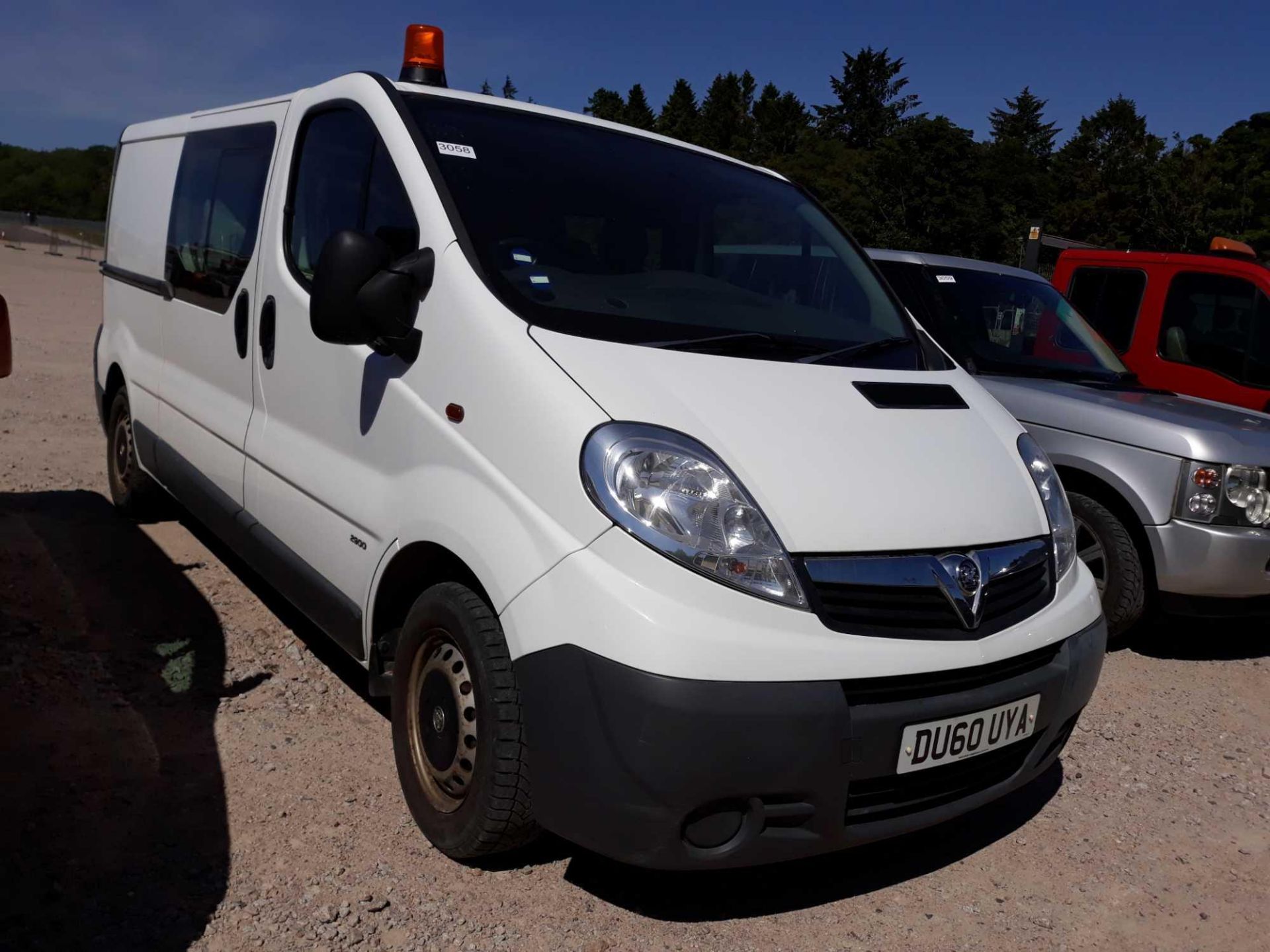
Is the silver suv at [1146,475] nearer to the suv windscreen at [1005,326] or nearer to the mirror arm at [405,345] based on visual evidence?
the suv windscreen at [1005,326]

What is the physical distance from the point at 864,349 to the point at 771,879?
1491 mm

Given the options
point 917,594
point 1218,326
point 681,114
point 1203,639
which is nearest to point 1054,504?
point 917,594

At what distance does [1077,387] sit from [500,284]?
3565mm

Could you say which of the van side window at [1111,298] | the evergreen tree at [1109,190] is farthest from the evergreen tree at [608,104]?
the van side window at [1111,298]

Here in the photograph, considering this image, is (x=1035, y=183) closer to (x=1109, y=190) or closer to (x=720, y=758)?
(x=1109, y=190)

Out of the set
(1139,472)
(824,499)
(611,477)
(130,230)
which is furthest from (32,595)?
(1139,472)

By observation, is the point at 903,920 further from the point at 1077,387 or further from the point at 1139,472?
the point at 1077,387

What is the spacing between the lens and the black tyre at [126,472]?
5457 mm

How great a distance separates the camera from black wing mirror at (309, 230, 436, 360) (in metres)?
2.82

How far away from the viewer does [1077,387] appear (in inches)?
211

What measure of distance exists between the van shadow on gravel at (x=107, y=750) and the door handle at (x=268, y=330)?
3.69 feet

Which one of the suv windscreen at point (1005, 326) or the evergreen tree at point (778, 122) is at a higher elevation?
the evergreen tree at point (778, 122)

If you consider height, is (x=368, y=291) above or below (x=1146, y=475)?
above

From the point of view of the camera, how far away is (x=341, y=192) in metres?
3.40
